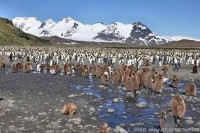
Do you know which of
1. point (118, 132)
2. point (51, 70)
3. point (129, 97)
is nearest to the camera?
point (118, 132)

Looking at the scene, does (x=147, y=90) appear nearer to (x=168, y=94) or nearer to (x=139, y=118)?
(x=168, y=94)

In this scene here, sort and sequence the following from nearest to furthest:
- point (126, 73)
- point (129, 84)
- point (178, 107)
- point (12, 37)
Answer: point (178, 107)
point (129, 84)
point (126, 73)
point (12, 37)

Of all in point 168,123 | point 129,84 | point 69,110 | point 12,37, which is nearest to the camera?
point 168,123

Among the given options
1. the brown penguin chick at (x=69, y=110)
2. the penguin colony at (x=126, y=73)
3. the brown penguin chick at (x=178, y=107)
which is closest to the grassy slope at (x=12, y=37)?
the penguin colony at (x=126, y=73)

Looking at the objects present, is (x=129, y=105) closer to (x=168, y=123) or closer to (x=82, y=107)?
(x=82, y=107)

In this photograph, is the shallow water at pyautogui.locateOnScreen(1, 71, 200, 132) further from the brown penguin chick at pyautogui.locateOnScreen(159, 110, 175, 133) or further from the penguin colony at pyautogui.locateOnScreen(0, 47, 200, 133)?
the brown penguin chick at pyautogui.locateOnScreen(159, 110, 175, 133)

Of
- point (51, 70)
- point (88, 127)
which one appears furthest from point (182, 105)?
point (51, 70)

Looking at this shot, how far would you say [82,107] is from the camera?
714 inches

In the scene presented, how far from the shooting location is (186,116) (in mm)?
16297

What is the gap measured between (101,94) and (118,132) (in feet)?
28.7

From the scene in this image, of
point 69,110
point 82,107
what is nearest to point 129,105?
point 82,107

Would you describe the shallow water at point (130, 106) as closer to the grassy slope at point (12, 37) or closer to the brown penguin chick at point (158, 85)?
the brown penguin chick at point (158, 85)

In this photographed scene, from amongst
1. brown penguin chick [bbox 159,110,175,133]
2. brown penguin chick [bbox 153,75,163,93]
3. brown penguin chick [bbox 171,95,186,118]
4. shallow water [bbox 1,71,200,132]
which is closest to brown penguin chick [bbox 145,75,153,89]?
shallow water [bbox 1,71,200,132]

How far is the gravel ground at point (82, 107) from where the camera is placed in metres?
14.6
